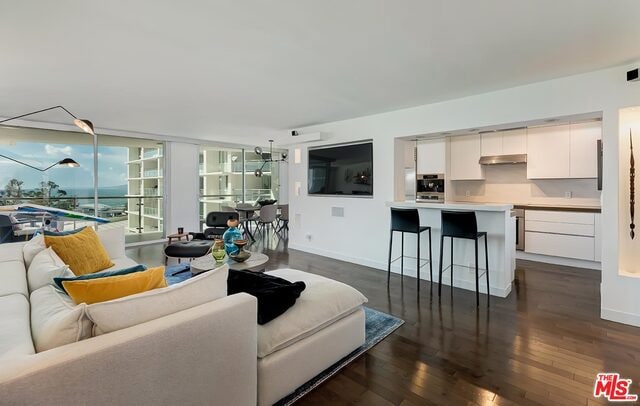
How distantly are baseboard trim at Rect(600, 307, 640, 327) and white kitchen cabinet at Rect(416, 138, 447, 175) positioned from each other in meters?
3.68

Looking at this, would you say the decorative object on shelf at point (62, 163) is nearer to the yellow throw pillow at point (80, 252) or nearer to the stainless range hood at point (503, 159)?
the yellow throw pillow at point (80, 252)

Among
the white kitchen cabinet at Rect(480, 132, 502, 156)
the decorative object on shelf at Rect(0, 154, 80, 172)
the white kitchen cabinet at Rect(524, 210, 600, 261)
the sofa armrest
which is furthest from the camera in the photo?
the white kitchen cabinet at Rect(480, 132, 502, 156)

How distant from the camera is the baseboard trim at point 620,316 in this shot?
2.81 meters

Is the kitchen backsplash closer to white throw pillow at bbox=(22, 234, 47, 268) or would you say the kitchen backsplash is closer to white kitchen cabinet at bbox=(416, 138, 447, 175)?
white kitchen cabinet at bbox=(416, 138, 447, 175)

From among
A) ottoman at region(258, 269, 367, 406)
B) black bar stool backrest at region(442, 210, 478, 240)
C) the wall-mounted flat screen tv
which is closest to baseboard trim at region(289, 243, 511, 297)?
black bar stool backrest at region(442, 210, 478, 240)

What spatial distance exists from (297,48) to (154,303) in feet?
7.06

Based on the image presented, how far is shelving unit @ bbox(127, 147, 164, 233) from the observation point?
6.87 m

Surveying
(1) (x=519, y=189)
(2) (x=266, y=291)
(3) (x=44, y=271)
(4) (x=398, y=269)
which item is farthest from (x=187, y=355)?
(1) (x=519, y=189)

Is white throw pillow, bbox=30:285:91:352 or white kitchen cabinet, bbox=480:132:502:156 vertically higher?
white kitchen cabinet, bbox=480:132:502:156

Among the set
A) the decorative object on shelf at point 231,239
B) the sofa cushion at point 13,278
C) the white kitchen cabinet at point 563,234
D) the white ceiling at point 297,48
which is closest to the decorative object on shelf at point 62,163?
the white ceiling at point 297,48

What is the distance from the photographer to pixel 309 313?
2033 millimetres

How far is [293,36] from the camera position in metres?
2.33

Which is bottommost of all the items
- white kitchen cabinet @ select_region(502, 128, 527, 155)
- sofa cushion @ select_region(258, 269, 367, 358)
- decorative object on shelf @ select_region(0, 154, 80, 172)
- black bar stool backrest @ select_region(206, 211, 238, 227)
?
sofa cushion @ select_region(258, 269, 367, 358)
